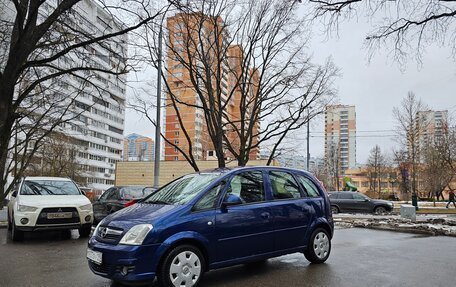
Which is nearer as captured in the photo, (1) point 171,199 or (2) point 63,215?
(1) point 171,199

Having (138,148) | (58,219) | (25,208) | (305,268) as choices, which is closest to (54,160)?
(25,208)

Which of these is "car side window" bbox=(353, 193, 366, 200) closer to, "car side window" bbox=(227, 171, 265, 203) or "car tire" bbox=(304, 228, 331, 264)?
"car tire" bbox=(304, 228, 331, 264)

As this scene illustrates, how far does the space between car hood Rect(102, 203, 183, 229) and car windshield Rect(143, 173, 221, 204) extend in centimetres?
24

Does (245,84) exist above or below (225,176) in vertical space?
above

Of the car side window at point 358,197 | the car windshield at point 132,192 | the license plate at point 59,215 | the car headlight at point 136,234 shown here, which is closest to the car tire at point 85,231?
the license plate at point 59,215

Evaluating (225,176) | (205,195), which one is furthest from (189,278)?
(225,176)

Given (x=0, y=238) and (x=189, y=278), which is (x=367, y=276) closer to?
(x=189, y=278)

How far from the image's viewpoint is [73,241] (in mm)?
10188

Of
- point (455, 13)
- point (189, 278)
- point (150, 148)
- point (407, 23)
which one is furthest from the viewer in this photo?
point (150, 148)

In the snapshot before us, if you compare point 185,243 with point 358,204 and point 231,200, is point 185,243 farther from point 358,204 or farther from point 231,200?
point 358,204

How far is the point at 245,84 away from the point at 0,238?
42.1ft

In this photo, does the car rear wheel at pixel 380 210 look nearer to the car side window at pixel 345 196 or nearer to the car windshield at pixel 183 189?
the car side window at pixel 345 196

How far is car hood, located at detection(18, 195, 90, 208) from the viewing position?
967cm

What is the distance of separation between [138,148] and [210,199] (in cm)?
9617
